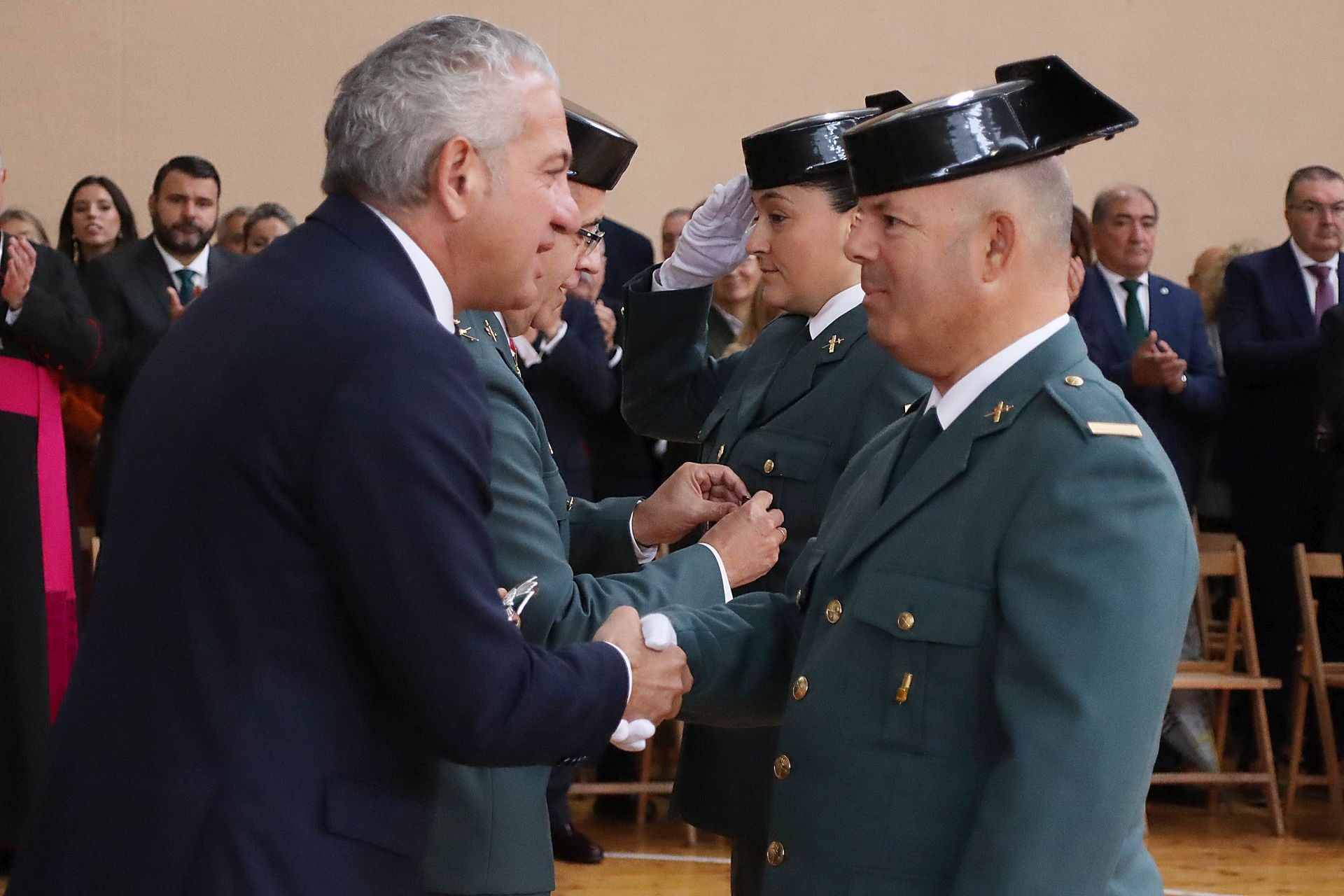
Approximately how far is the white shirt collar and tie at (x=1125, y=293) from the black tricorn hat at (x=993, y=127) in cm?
405

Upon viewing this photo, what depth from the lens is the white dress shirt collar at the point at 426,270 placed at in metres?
1.66

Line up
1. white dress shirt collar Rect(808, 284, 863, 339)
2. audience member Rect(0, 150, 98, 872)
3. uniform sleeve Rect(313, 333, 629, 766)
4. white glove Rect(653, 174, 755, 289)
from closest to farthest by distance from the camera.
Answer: uniform sleeve Rect(313, 333, 629, 766) < white dress shirt collar Rect(808, 284, 863, 339) < white glove Rect(653, 174, 755, 289) < audience member Rect(0, 150, 98, 872)

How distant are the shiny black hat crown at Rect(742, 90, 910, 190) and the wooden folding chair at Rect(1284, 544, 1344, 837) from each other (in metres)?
3.24

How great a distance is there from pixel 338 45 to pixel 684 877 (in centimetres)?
417

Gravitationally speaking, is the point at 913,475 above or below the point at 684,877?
above

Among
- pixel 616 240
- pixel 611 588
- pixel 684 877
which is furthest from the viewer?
pixel 616 240

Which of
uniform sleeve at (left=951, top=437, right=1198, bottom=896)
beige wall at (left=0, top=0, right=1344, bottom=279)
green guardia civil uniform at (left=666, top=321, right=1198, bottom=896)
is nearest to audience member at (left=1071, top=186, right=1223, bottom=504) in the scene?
beige wall at (left=0, top=0, right=1344, bottom=279)

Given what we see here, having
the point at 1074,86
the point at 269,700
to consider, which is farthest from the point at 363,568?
the point at 1074,86

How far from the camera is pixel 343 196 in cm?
168

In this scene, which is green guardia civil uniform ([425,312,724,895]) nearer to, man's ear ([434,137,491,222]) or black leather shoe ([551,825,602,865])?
man's ear ([434,137,491,222])

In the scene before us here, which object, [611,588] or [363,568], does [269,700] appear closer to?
[363,568]

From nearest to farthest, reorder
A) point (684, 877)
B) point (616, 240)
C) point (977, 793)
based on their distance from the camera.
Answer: point (977, 793)
point (684, 877)
point (616, 240)

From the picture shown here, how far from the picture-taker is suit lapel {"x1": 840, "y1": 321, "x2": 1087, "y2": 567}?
5.57ft

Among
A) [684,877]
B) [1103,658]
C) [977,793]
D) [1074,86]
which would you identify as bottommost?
[684,877]
